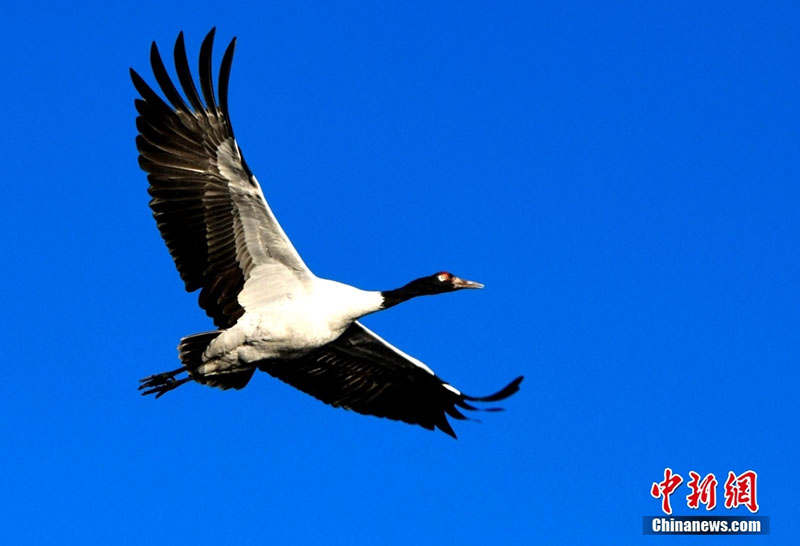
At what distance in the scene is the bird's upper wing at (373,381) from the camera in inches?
656

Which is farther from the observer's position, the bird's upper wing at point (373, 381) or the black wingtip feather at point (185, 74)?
Answer: the bird's upper wing at point (373, 381)

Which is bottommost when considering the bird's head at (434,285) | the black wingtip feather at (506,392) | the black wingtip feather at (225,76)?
the black wingtip feather at (506,392)

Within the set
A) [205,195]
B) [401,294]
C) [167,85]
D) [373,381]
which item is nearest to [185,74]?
[167,85]

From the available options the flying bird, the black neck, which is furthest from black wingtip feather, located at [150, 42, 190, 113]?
the black neck

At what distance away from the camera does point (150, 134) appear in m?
15.6

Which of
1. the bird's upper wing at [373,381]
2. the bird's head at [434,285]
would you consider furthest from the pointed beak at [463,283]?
the bird's upper wing at [373,381]

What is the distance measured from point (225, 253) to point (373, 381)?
2902 mm

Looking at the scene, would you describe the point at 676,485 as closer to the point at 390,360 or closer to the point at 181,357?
the point at 390,360

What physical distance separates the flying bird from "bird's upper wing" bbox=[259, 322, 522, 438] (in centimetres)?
85

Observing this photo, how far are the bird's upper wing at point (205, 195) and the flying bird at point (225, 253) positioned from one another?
1cm

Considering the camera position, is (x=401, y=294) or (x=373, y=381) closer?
(x=401, y=294)

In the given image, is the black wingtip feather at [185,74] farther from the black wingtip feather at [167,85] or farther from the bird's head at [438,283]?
the bird's head at [438,283]

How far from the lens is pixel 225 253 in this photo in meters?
15.6

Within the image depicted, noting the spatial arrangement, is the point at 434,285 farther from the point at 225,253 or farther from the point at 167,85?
the point at 167,85
